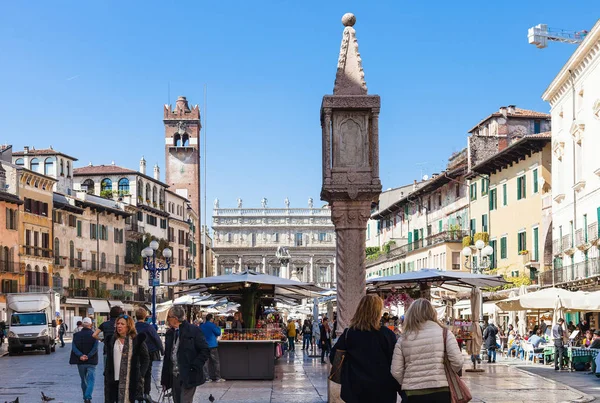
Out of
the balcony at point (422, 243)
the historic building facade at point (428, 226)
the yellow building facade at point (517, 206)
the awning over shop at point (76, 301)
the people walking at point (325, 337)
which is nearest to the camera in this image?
the people walking at point (325, 337)

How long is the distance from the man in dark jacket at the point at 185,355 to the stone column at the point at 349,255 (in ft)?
12.1

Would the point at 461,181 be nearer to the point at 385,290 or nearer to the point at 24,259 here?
the point at 24,259

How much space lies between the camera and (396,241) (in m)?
83.4

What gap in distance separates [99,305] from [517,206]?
133 ft

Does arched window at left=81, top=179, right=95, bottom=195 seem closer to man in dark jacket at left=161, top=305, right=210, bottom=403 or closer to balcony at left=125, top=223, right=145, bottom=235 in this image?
balcony at left=125, top=223, right=145, bottom=235

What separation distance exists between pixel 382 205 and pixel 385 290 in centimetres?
7062

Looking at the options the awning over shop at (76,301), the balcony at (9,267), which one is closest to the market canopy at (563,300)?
the balcony at (9,267)

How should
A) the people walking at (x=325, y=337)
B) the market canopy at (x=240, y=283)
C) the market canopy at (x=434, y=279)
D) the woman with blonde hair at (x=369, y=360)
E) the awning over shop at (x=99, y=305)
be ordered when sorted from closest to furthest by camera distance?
the woman with blonde hair at (x=369, y=360)
the market canopy at (x=240, y=283)
the market canopy at (x=434, y=279)
the people walking at (x=325, y=337)
the awning over shop at (x=99, y=305)

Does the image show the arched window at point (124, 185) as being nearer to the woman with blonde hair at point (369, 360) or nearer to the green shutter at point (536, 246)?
the green shutter at point (536, 246)

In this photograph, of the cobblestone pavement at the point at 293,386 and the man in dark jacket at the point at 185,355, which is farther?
the cobblestone pavement at the point at 293,386

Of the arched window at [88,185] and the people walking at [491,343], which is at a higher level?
the arched window at [88,185]

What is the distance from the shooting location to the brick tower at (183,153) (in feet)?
389

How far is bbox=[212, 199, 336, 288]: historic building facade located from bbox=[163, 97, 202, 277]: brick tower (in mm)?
22316

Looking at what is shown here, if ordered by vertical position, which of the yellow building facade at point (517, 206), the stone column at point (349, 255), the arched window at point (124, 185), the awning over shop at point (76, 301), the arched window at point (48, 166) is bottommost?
the awning over shop at point (76, 301)
